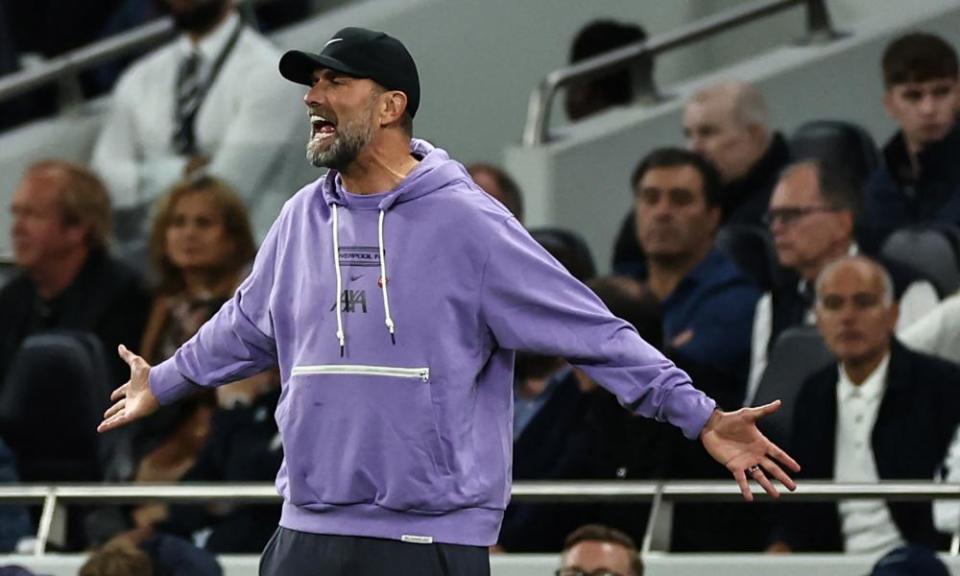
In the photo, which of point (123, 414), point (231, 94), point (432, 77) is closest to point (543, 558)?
point (123, 414)

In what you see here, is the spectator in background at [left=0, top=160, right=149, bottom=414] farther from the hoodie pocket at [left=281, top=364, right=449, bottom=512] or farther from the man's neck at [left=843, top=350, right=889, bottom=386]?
the hoodie pocket at [left=281, top=364, right=449, bottom=512]

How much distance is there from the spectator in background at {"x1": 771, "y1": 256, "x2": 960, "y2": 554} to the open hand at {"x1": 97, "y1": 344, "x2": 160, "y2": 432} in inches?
92.0

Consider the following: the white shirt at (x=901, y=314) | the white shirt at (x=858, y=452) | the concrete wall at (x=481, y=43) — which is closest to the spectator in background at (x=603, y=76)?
the concrete wall at (x=481, y=43)

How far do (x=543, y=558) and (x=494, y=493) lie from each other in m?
2.07

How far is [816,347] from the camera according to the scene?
7.16m

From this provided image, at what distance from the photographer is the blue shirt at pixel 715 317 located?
24.3 feet

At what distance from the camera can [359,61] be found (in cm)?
→ 466

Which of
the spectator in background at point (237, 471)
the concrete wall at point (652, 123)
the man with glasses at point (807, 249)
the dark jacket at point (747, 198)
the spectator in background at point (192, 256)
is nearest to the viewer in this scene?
the spectator in background at point (237, 471)

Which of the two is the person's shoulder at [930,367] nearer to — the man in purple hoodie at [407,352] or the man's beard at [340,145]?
the man in purple hoodie at [407,352]

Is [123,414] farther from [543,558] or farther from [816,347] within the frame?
[816,347]

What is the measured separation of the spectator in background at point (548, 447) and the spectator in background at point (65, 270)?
5.55ft

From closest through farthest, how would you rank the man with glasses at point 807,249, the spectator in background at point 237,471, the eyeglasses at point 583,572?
the eyeglasses at point 583,572 → the spectator in background at point 237,471 → the man with glasses at point 807,249

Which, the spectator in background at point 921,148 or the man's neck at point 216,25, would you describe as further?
the man's neck at point 216,25

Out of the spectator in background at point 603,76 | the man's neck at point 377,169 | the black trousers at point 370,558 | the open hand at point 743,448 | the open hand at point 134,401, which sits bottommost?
the black trousers at point 370,558
